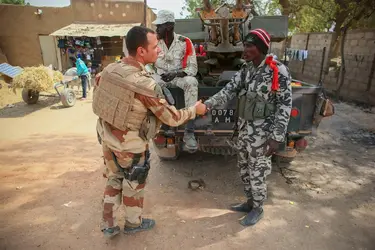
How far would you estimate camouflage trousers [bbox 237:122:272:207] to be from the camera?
8.38 feet

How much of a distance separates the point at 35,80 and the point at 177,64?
606cm

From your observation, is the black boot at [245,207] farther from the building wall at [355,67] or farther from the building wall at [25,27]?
the building wall at [25,27]

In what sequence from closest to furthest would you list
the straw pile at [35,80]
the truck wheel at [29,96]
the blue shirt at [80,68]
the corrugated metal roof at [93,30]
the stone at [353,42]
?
the straw pile at [35,80], the stone at [353,42], the truck wheel at [29,96], the blue shirt at [80,68], the corrugated metal roof at [93,30]

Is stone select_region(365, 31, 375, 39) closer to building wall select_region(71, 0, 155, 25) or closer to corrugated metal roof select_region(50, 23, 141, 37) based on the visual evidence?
corrugated metal roof select_region(50, 23, 141, 37)

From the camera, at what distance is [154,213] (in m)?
2.97

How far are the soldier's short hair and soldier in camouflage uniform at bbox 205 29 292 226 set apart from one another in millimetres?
948

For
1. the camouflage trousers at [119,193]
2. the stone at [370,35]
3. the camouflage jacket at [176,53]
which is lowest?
the camouflage trousers at [119,193]

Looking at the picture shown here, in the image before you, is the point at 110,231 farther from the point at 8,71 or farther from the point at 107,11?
the point at 107,11

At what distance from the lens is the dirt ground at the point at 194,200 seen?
2.54 metres

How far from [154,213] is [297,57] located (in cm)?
956

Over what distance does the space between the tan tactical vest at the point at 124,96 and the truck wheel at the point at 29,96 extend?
7.46 metres

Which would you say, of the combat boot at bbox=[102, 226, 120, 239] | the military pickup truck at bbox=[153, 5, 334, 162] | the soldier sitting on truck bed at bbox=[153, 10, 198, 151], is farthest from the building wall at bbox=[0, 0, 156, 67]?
the combat boot at bbox=[102, 226, 120, 239]

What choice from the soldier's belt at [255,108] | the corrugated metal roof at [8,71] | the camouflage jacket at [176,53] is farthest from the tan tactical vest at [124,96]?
the corrugated metal roof at [8,71]

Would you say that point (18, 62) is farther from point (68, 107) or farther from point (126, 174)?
point (126, 174)
